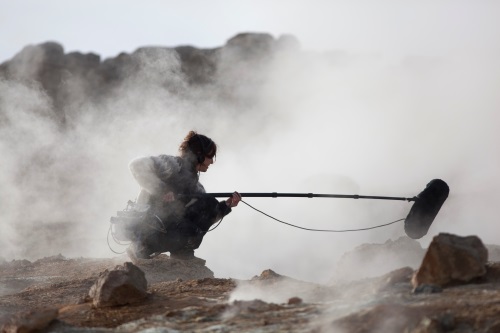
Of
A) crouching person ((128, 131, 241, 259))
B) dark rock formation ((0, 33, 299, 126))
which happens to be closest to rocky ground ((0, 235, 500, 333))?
crouching person ((128, 131, 241, 259))

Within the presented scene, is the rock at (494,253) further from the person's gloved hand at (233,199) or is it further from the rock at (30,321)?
the rock at (30,321)

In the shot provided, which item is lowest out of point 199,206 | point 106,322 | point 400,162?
point 106,322

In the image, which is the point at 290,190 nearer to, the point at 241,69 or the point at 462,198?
the point at 462,198

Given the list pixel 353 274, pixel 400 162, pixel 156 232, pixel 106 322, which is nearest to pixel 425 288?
pixel 106 322

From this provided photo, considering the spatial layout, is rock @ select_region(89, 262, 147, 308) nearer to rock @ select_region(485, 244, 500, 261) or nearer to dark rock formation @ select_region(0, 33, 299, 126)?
rock @ select_region(485, 244, 500, 261)

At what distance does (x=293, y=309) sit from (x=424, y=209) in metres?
2.47

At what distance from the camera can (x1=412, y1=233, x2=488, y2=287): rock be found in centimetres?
400

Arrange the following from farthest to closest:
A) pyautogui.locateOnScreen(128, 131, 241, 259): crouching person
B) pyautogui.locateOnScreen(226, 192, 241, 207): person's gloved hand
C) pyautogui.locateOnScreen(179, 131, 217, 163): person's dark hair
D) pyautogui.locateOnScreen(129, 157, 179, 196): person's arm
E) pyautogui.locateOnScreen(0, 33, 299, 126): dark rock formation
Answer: pyautogui.locateOnScreen(0, 33, 299, 126): dark rock formation → pyautogui.locateOnScreen(226, 192, 241, 207): person's gloved hand → pyautogui.locateOnScreen(179, 131, 217, 163): person's dark hair → pyautogui.locateOnScreen(128, 131, 241, 259): crouching person → pyautogui.locateOnScreen(129, 157, 179, 196): person's arm

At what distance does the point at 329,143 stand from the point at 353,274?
466 inches

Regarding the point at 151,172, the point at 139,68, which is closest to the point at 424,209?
the point at 151,172

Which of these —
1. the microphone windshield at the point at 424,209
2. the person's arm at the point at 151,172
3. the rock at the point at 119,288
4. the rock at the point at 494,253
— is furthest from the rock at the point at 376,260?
the rock at the point at 119,288

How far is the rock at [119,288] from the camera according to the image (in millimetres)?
→ 4602

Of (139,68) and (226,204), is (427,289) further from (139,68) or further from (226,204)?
(139,68)

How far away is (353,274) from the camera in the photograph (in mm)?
6270
